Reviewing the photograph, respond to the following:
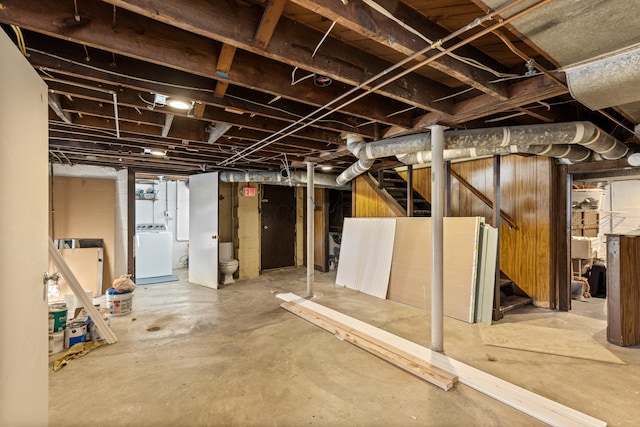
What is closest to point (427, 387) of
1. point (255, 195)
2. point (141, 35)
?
point (141, 35)

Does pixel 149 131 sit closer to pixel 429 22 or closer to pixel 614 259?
pixel 429 22

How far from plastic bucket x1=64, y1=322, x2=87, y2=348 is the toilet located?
→ 8.47 ft

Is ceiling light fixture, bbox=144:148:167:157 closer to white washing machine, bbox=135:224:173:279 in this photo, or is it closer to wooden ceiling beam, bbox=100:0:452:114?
white washing machine, bbox=135:224:173:279

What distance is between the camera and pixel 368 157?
3420 millimetres

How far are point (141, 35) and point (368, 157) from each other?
2.41 m

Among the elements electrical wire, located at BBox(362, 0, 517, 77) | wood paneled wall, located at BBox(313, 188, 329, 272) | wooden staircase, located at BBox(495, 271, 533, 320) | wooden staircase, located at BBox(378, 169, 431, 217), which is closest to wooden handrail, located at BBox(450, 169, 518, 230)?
wooden staircase, located at BBox(495, 271, 533, 320)

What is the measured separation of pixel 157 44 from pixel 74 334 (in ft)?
Result: 9.19

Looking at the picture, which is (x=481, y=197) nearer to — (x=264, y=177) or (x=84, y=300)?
(x=264, y=177)

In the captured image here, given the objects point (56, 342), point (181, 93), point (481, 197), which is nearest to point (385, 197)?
point (481, 197)

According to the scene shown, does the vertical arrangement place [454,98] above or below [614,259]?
above

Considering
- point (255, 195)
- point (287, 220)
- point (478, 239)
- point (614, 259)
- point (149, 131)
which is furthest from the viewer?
point (287, 220)

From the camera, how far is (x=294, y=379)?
7.37 ft

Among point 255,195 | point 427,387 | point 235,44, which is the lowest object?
point 427,387

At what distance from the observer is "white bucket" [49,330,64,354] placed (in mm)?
2660
